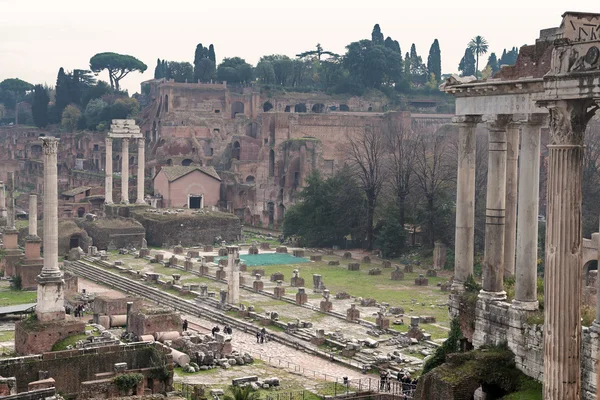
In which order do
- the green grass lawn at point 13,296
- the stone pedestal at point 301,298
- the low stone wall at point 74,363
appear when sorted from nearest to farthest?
the low stone wall at point 74,363
the stone pedestal at point 301,298
the green grass lawn at point 13,296

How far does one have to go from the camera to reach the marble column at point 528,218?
14.5 meters

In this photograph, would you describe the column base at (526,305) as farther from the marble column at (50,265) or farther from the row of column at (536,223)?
the marble column at (50,265)

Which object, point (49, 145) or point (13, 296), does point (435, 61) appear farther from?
point (49, 145)

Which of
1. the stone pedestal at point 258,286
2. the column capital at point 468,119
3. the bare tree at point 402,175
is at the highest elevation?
the column capital at point 468,119

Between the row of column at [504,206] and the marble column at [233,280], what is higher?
the row of column at [504,206]

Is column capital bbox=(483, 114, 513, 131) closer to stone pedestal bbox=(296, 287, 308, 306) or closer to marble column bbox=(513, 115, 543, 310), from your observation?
marble column bbox=(513, 115, 543, 310)

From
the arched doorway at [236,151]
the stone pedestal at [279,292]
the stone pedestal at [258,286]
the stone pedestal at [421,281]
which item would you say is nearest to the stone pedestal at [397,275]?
the stone pedestal at [421,281]

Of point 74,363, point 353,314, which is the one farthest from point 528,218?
point 353,314

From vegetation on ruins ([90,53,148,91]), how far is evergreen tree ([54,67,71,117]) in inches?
378

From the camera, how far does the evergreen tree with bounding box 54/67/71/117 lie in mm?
85250

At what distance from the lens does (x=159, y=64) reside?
105 meters

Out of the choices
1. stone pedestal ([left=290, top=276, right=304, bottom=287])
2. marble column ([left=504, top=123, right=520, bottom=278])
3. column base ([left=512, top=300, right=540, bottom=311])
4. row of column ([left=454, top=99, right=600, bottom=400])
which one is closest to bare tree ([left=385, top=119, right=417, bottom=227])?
stone pedestal ([left=290, top=276, right=304, bottom=287])

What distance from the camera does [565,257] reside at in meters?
8.41

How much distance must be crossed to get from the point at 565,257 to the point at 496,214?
748 cm
